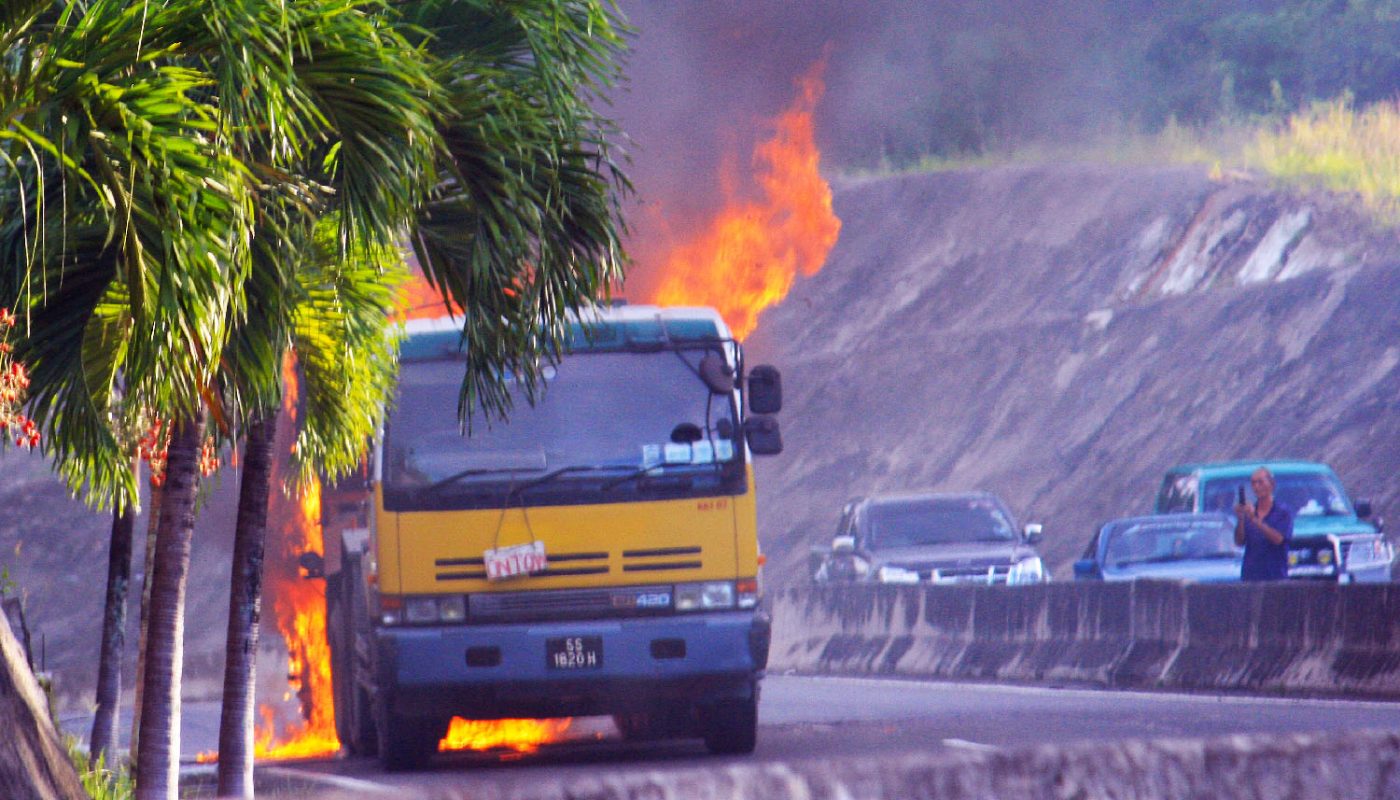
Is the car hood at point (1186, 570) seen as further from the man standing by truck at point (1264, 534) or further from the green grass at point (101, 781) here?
the green grass at point (101, 781)

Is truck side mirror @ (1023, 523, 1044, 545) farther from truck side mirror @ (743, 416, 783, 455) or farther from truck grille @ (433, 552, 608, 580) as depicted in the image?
truck grille @ (433, 552, 608, 580)

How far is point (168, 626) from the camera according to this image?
11742 millimetres

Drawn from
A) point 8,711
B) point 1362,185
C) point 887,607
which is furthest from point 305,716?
point 1362,185

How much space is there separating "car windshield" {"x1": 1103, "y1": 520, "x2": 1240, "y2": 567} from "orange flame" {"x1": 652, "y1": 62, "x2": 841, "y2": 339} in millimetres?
4931

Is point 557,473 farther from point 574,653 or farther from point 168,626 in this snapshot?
point 168,626

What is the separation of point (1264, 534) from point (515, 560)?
8217 mm

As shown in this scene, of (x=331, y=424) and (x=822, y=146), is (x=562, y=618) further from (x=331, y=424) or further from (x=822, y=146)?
(x=822, y=146)

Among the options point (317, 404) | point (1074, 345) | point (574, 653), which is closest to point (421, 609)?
point (574, 653)

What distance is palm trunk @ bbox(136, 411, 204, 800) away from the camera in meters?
11.5

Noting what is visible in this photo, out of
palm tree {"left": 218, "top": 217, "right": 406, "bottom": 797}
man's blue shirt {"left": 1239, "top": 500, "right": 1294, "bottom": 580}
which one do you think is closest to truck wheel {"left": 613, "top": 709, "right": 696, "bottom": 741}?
palm tree {"left": 218, "top": 217, "right": 406, "bottom": 797}

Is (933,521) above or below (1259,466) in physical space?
below

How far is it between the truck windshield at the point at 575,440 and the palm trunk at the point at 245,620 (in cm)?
100

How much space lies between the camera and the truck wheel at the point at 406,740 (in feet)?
46.7

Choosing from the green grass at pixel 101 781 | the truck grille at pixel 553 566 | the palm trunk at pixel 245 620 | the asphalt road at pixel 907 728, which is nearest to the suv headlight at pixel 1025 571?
the asphalt road at pixel 907 728
